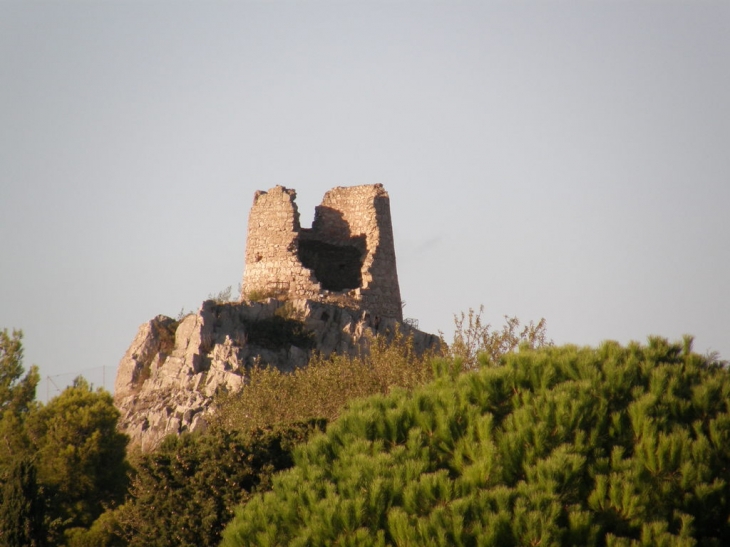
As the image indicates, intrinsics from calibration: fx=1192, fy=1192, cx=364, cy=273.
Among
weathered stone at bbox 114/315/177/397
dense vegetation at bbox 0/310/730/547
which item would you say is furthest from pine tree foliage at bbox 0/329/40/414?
dense vegetation at bbox 0/310/730/547

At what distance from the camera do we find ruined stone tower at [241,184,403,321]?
30.7 meters

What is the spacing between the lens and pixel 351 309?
1200 inches

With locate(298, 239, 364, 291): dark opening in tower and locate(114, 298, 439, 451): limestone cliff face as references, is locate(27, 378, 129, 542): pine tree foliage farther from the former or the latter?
locate(298, 239, 364, 291): dark opening in tower

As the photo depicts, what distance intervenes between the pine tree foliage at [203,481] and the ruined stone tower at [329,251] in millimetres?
12368

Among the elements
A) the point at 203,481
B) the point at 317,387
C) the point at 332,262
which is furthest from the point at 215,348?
the point at 203,481

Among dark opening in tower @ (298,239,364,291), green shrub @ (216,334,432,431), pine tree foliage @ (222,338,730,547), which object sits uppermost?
dark opening in tower @ (298,239,364,291)

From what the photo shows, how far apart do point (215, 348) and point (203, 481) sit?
11.3 metres

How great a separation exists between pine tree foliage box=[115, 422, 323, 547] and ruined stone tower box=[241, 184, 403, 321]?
12368mm

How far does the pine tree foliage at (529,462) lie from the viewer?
13.9 metres

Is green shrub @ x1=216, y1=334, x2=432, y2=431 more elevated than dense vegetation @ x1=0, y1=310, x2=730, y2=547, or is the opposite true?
green shrub @ x1=216, y1=334, x2=432, y2=431

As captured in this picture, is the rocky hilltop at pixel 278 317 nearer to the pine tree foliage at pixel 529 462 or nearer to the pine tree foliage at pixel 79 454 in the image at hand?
the pine tree foliage at pixel 79 454

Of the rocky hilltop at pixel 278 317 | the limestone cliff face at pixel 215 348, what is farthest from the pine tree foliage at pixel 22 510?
the limestone cliff face at pixel 215 348

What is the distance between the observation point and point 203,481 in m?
17.6

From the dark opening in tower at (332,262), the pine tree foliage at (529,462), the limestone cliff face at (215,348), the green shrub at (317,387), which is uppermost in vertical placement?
the dark opening in tower at (332,262)
